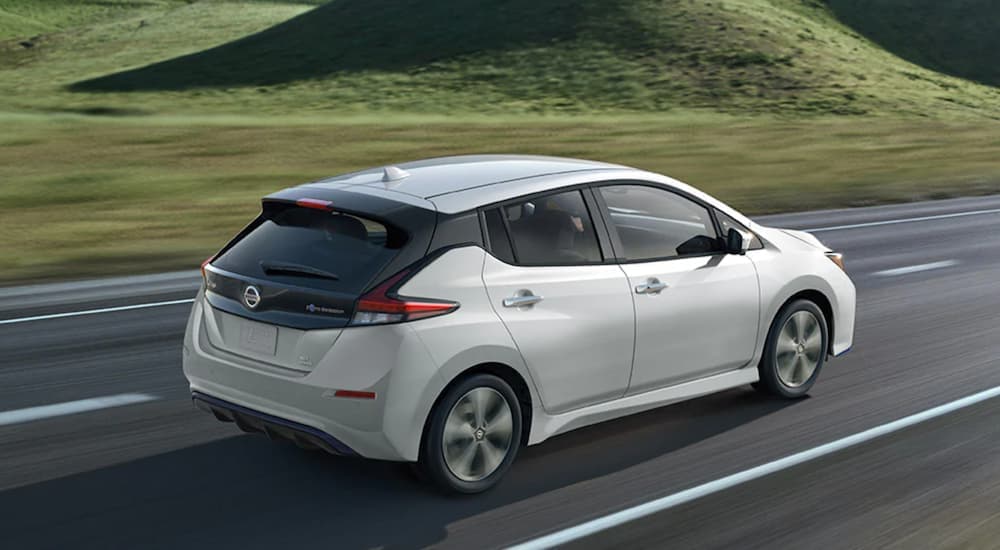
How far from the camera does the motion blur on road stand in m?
5.70

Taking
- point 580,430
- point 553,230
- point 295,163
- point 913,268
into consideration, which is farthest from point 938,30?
point 553,230

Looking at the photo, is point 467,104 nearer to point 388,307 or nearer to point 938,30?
point 938,30

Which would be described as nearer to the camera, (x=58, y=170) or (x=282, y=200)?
(x=282, y=200)

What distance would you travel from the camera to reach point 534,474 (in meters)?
6.32

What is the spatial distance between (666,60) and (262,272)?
53.2m

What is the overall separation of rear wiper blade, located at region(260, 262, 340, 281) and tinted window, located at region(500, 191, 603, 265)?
972 millimetres

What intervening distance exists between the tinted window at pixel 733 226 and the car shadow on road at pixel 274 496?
1159 mm

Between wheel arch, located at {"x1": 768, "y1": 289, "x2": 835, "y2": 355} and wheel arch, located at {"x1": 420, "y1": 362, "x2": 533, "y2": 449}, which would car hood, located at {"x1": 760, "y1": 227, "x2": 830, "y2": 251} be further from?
wheel arch, located at {"x1": 420, "y1": 362, "x2": 533, "y2": 449}

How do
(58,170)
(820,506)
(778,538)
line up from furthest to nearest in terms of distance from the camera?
(58,170) → (820,506) → (778,538)

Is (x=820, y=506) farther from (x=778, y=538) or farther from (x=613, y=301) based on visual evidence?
(x=613, y=301)

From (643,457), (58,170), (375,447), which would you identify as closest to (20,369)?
(375,447)

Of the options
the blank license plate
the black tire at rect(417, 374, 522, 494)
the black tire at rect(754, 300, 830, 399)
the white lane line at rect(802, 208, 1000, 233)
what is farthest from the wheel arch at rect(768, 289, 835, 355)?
the white lane line at rect(802, 208, 1000, 233)

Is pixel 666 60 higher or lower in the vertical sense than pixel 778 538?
lower

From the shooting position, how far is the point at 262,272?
5898 mm
